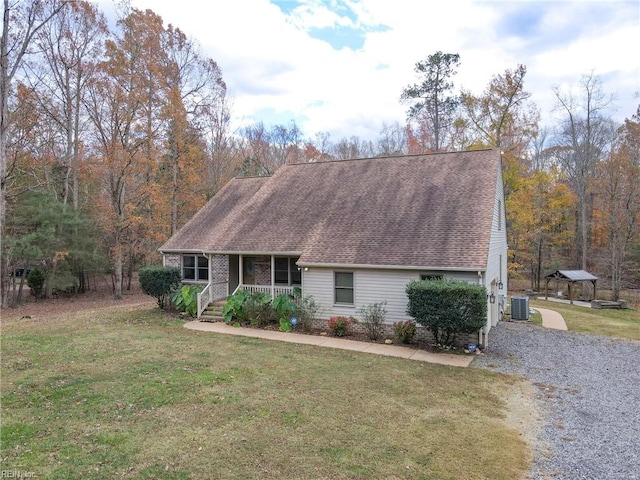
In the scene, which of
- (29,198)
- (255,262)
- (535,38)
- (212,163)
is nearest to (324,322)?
(255,262)

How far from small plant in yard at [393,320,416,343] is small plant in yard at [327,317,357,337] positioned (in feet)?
5.53

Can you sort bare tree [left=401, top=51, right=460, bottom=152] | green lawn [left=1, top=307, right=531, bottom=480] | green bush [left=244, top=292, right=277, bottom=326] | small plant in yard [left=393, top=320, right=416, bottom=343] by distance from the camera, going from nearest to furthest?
green lawn [left=1, top=307, right=531, bottom=480]
small plant in yard [left=393, top=320, right=416, bottom=343]
green bush [left=244, top=292, right=277, bottom=326]
bare tree [left=401, top=51, right=460, bottom=152]

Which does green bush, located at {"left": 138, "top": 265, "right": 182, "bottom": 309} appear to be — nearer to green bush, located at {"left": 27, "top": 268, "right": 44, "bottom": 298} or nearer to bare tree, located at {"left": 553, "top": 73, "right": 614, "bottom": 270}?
green bush, located at {"left": 27, "top": 268, "right": 44, "bottom": 298}

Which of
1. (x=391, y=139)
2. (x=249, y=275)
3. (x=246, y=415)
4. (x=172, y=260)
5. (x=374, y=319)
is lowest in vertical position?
(x=246, y=415)

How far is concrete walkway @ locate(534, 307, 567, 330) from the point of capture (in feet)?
50.5

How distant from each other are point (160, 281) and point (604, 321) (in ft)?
62.0

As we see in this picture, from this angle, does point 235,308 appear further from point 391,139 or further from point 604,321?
point 391,139

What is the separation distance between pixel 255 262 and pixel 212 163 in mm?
18126

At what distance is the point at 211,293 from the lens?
1619 cm

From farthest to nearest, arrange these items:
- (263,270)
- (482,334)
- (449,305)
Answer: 1. (263,270)
2. (482,334)
3. (449,305)

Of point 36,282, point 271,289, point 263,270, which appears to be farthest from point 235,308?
point 36,282

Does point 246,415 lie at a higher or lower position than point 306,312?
lower

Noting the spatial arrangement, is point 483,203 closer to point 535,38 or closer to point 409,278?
point 409,278

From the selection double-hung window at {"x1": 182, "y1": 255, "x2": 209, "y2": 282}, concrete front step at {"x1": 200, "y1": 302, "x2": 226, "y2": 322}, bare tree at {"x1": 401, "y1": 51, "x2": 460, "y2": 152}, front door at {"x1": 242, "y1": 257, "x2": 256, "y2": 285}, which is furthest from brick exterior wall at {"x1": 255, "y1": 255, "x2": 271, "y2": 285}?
bare tree at {"x1": 401, "y1": 51, "x2": 460, "y2": 152}
